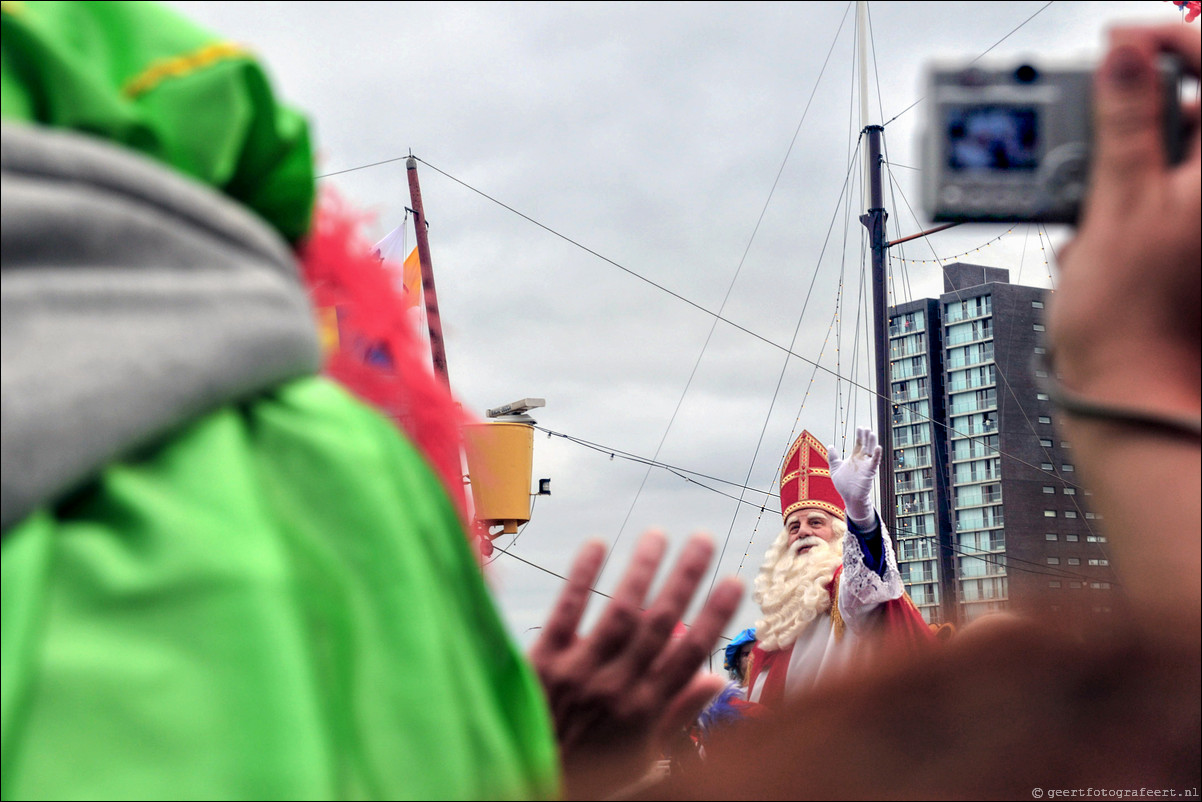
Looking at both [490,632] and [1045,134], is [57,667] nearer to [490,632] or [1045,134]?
[490,632]

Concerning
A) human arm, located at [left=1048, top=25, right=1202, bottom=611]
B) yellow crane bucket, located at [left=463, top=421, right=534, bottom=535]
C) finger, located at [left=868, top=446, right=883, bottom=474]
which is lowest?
human arm, located at [left=1048, top=25, right=1202, bottom=611]

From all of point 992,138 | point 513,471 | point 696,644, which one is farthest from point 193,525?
point 513,471

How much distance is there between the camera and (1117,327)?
1.89 ft

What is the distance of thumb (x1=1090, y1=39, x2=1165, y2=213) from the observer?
584mm

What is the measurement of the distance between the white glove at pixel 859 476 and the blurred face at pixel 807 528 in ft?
1.47

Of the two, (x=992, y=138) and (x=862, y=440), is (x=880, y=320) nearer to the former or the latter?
(x=862, y=440)

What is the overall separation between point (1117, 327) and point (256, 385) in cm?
54

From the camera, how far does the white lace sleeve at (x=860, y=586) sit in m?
4.22

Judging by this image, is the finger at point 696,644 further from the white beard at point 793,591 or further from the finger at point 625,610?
the white beard at point 793,591

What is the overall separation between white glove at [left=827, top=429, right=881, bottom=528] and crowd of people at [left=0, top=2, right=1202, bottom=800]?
3858 millimetres

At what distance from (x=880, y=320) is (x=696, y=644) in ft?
40.3

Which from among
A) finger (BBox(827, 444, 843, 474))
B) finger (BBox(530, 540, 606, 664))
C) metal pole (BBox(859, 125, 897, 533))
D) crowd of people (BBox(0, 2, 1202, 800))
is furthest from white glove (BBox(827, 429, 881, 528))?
metal pole (BBox(859, 125, 897, 533))

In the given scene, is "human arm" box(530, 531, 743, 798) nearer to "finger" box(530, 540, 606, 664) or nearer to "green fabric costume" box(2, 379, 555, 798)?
"finger" box(530, 540, 606, 664)

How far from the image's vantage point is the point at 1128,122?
23.3 inches
